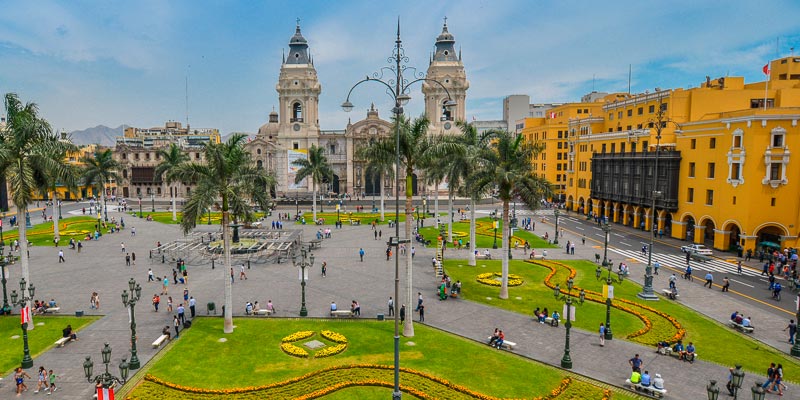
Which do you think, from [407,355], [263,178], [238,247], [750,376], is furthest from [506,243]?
[238,247]

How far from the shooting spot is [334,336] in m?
23.9

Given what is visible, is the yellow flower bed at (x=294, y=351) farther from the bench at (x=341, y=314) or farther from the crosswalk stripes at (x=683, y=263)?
the crosswalk stripes at (x=683, y=263)

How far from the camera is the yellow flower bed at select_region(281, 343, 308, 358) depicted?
2190cm

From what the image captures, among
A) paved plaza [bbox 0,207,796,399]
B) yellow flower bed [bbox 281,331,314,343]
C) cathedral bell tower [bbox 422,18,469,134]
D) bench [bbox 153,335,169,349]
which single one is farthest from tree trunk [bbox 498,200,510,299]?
cathedral bell tower [bbox 422,18,469,134]

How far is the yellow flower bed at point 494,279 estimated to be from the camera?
113ft

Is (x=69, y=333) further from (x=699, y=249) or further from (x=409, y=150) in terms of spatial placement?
(x=699, y=249)

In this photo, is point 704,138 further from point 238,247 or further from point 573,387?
point 238,247

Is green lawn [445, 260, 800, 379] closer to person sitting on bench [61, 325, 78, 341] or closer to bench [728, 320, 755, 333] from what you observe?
bench [728, 320, 755, 333]

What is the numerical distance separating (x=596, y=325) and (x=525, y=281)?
9440 mm

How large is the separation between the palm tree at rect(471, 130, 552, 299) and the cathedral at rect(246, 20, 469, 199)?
69905 millimetres

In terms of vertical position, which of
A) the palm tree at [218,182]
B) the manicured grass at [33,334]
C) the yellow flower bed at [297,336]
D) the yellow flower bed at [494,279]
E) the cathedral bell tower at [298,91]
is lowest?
the manicured grass at [33,334]

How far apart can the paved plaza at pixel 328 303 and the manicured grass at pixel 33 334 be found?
356mm

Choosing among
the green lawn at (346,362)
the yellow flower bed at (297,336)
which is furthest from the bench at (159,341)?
the yellow flower bed at (297,336)

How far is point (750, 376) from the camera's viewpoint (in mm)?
20422
